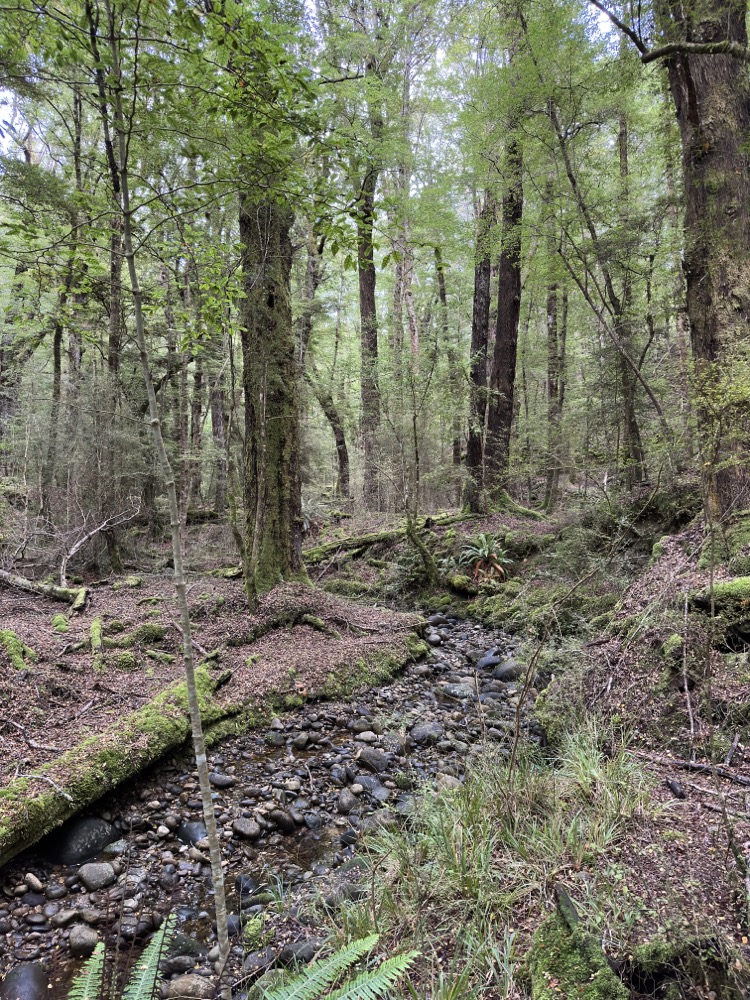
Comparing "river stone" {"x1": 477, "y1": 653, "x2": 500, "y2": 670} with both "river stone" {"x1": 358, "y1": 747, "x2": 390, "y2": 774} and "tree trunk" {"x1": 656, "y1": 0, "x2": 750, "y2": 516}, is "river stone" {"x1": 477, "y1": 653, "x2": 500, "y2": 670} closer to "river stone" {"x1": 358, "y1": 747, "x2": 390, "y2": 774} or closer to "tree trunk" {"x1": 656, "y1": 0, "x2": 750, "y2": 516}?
"river stone" {"x1": 358, "y1": 747, "x2": 390, "y2": 774}

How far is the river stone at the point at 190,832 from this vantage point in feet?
11.5

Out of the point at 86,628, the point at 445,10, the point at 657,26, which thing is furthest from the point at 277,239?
the point at 445,10

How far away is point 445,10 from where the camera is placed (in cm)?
1238

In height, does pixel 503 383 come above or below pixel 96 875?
above

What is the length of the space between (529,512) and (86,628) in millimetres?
8765

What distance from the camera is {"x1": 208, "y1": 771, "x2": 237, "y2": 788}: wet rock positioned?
4.10 meters

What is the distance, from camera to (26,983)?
7.94ft

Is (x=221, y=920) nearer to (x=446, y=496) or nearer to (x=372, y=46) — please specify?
(x=372, y=46)

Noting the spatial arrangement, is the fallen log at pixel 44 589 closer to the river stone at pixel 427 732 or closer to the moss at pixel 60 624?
the moss at pixel 60 624

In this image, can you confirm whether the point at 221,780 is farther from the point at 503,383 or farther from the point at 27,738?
the point at 503,383

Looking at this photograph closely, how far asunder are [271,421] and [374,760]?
14.9 ft

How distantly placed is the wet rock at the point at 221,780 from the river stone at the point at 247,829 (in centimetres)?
47

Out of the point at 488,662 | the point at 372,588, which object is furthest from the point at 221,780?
the point at 372,588

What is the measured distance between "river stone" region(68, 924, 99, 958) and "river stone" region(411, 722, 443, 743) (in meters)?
2.83
